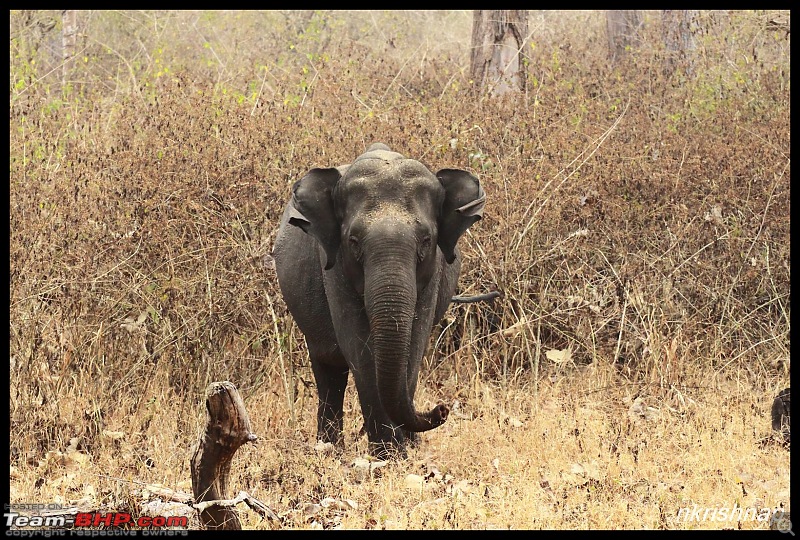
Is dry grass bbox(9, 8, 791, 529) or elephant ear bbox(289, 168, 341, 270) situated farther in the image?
dry grass bbox(9, 8, 791, 529)

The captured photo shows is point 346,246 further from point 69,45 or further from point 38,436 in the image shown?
point 69,45

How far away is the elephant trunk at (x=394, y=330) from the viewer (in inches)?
252

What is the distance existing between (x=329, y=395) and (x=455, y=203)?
182 centimetres

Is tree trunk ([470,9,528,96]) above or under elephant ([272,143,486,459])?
above

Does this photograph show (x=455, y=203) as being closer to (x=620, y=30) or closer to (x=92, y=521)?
(x=92, y=521)

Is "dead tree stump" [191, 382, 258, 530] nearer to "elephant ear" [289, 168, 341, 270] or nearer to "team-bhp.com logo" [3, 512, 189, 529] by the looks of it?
"team-bhp.com logo" [3, 512, 189, 529]

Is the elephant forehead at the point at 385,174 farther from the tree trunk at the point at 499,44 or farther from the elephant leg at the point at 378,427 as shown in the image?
the tree trunk at the point at 499,44

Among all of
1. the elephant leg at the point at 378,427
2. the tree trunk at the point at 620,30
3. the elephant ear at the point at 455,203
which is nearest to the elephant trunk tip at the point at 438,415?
the elephant leg at the point at 378,427

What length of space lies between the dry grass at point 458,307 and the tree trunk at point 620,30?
3465mm

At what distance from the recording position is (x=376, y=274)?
6434 mm

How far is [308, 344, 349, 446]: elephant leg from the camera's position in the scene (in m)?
7.85

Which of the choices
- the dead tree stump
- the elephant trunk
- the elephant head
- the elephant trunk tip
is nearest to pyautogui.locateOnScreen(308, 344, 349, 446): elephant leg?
the elephant head

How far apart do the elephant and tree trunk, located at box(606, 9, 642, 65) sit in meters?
8.03

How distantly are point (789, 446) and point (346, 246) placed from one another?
354cm
